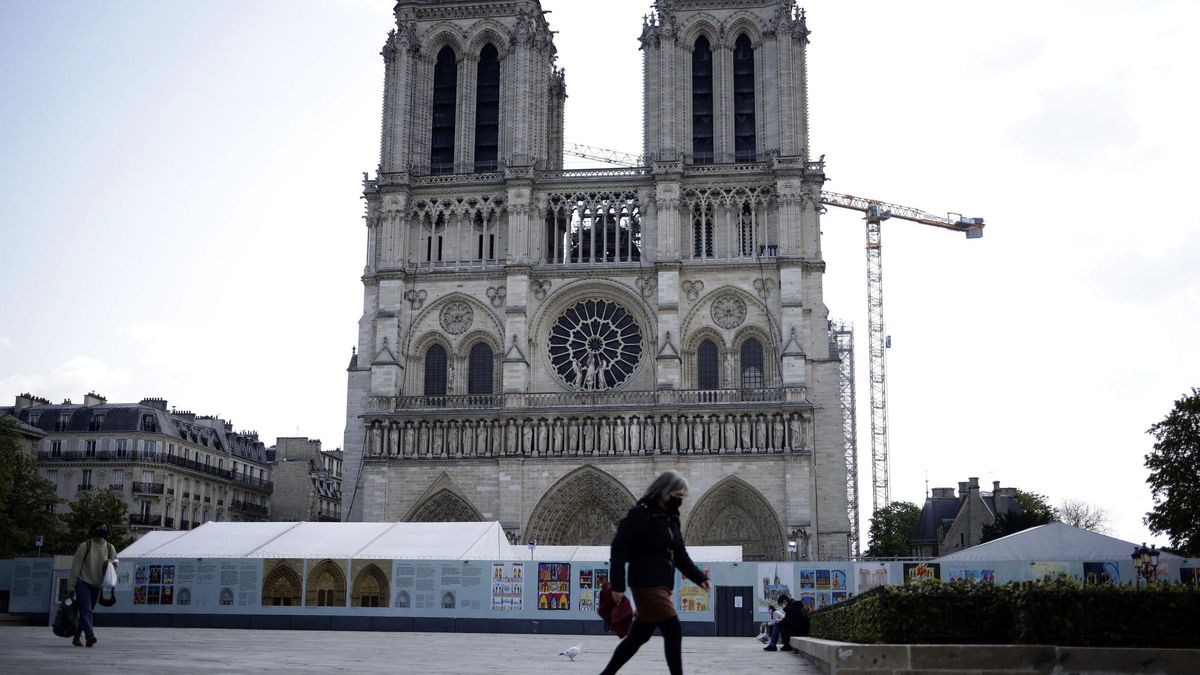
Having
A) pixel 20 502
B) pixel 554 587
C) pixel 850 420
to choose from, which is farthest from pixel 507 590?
pixel 850 420

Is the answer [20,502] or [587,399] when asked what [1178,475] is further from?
[20,502]

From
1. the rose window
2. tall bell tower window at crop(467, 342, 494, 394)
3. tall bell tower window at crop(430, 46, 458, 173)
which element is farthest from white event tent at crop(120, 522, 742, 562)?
tall bell tower window at crop(430, 46, 458, 173)

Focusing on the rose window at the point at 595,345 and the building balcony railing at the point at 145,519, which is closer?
the rose window at the point at 595,345

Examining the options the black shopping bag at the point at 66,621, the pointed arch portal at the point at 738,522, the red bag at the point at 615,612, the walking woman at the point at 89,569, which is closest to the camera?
the red bag at the point at 615,612

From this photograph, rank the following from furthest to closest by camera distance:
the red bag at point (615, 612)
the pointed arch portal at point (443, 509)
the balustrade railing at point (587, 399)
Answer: the pointed arch portal at point (443, 509)
the balustrade railing at point (587, 399)
the red bag at point (615, 612)

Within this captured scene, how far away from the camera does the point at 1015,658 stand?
11.6m

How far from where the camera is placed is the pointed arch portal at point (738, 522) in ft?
145

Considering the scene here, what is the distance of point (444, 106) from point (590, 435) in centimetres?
1538

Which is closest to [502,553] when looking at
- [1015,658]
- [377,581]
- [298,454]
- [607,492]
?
[377,581]

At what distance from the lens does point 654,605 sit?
8.42m

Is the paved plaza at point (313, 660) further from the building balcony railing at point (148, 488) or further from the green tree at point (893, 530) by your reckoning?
the green tree at point (893, 530)

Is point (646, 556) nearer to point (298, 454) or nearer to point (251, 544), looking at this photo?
point (251, 544)

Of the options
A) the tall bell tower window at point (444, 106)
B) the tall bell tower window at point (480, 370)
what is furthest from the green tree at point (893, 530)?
the tall bell tower window at point (444, 106)

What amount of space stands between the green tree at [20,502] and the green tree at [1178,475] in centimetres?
3500
